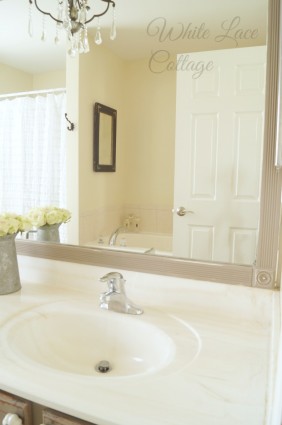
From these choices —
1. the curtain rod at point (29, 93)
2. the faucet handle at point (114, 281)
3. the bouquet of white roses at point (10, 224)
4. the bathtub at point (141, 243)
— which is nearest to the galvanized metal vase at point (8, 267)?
the bouquet of white roses at point (10, 224)

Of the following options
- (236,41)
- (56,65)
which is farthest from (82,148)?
(236,41)

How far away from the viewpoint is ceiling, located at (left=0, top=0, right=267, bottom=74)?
102 centimetres

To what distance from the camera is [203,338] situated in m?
0.85

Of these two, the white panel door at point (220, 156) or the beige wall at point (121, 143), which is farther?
the beige wall at point (121, 143)

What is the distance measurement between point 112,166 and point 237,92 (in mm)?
507

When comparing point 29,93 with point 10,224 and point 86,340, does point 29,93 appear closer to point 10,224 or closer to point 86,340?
point 10,224

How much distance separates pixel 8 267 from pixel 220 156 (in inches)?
32.9

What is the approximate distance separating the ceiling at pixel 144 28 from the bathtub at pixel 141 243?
65 cm

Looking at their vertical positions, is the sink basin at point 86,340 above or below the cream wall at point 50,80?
below

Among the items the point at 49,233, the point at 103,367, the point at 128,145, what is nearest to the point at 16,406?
the point at 103,367

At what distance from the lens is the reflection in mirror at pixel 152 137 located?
105cm

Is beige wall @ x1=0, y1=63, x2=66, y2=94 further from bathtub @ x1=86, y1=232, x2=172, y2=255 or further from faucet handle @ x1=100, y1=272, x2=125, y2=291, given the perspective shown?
faucet handle @ x1=100, y1=272, x2=125, y2=291

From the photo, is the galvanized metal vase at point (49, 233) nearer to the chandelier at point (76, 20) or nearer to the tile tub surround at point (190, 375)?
the tile tub surround at point (190, 375)

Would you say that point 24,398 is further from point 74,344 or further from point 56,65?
point 56,65
